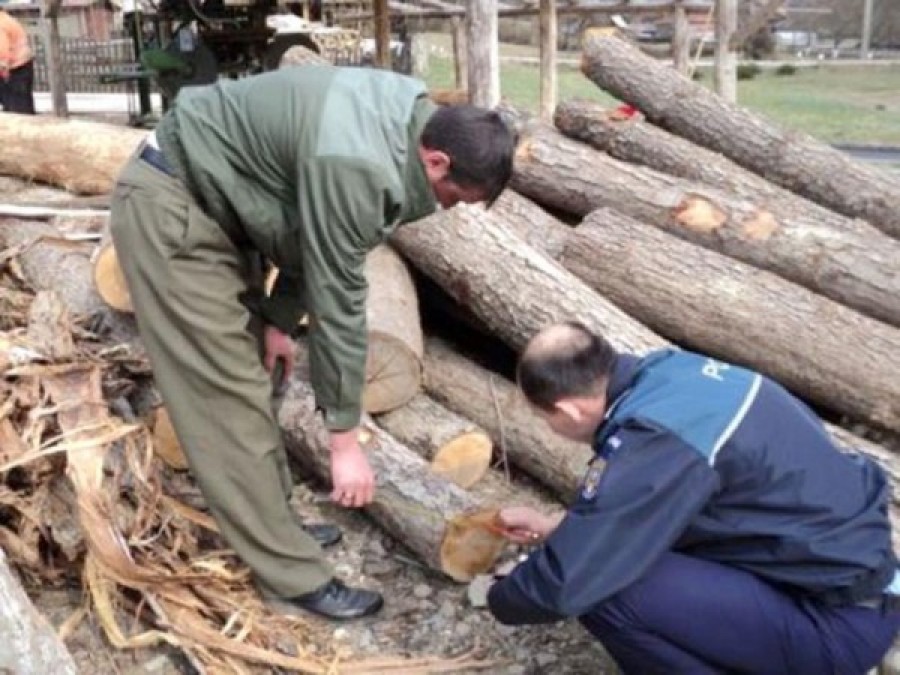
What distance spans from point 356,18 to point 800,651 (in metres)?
16.7

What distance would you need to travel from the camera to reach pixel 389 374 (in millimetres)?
4309

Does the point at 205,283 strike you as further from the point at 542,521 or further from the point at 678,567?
the point at 678,567

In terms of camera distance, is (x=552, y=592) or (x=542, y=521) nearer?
(x=552, y=592)

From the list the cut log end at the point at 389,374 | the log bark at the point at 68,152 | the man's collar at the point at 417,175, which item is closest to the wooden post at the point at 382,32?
the log bark at the point at 68,152

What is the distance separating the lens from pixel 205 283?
3295mm

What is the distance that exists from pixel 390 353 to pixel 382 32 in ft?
30.2

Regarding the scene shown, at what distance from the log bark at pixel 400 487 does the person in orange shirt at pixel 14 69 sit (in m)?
8.39

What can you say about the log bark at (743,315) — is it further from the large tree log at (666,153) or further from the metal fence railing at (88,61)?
the metal fence railing at (88,61)

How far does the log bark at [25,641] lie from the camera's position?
2650 millimetres

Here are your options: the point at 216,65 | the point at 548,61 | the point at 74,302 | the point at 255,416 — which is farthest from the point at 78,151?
the point at 548,61

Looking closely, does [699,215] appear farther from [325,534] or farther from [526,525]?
[526,525]

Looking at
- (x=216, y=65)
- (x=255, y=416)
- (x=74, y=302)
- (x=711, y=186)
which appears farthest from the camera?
(x=216, y=65)

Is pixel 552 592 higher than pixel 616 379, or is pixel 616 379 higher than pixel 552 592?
pixel 616 379

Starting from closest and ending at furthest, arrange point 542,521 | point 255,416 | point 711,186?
point 542,521 → point 255,416 → point 711,186
